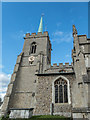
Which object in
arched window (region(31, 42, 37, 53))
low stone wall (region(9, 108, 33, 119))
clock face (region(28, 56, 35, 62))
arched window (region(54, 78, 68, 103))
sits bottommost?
low stone wall (region(9, 108, 33, 119))

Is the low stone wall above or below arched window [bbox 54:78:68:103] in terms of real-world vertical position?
below

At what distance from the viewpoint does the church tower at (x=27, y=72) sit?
614 inches

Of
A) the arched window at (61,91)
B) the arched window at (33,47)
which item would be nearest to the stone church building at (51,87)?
the arched window at (61,91)

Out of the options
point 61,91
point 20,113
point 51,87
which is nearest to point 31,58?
point 51,87

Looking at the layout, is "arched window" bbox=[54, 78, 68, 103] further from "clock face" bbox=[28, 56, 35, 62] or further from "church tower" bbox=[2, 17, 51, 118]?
"clock face" bbox=[28, 56, 35, 62]

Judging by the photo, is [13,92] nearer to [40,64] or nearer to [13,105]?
[13,105]

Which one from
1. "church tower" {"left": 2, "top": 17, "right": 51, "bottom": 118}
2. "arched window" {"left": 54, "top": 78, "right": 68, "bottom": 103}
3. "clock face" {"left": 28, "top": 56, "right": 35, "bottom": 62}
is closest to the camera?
"arched window" {"left": 54, "top": 78, "right": 68, "bottom": 103}

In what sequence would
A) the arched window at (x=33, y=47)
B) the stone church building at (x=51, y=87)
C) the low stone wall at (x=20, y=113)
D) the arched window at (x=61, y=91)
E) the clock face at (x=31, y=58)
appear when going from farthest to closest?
the arched window at (x=33, y=47), the clock face at (x=31, y=58), the arched window at (x=61, y=91), the stone church building at (x=51, y=87), the low stone wall at (x=20, y=113)

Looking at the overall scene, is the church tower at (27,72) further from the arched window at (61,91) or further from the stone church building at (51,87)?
the arched window at (61,91)

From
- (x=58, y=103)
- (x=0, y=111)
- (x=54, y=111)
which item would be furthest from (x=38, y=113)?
(x=0, y=111)

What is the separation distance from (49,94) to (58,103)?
1.53 m

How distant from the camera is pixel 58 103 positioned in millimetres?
11461

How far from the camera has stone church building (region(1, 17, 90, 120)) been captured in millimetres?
8218

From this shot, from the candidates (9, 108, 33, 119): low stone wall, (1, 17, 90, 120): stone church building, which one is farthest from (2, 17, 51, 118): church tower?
(9, 108, 33, 119): low stone wall
